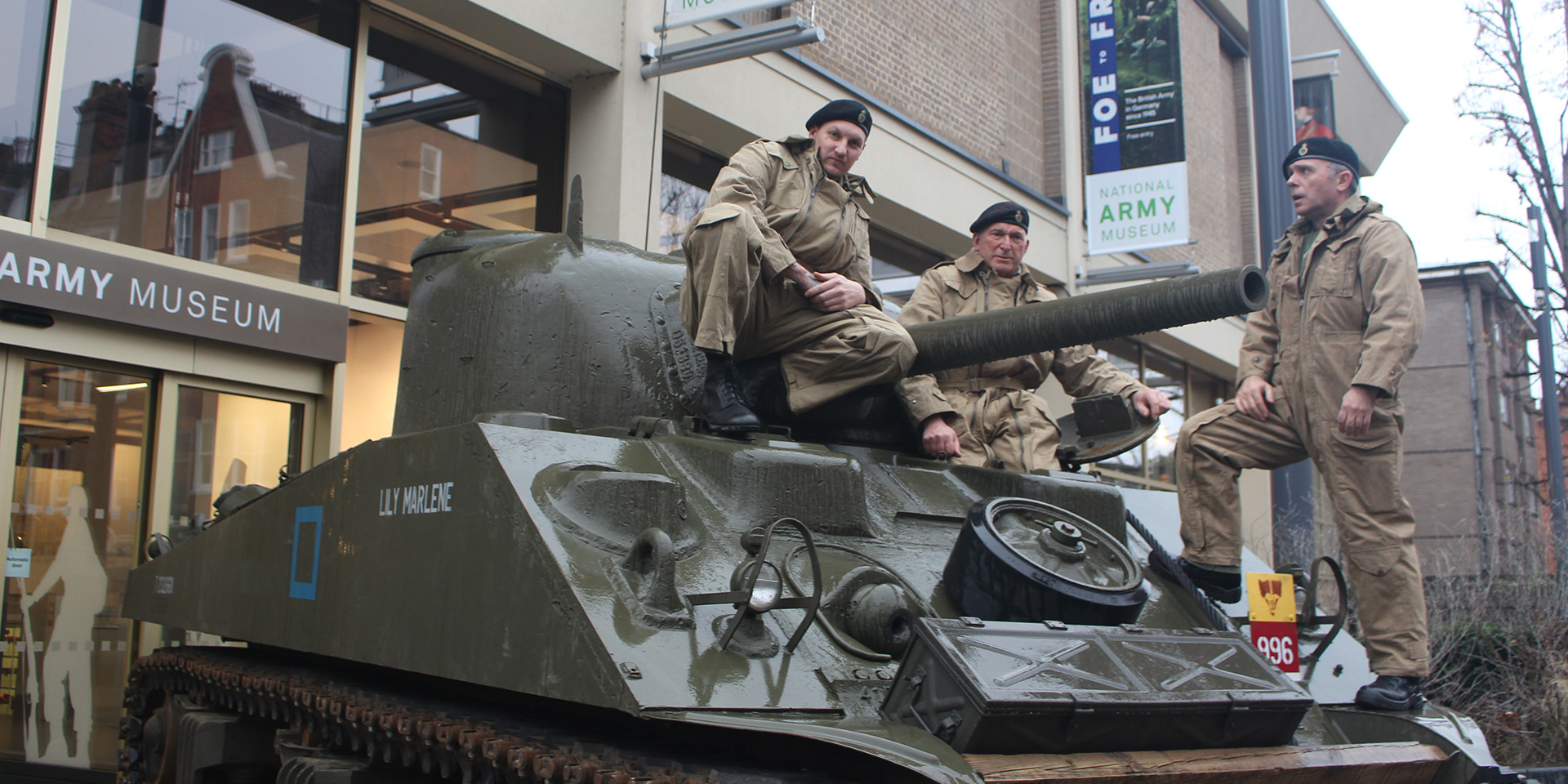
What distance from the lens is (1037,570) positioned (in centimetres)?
354

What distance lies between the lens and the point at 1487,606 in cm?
998

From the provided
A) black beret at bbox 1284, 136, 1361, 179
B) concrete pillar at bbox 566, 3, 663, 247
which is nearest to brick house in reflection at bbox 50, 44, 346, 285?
concrete pillar at bbox 566, 3, 663, 247

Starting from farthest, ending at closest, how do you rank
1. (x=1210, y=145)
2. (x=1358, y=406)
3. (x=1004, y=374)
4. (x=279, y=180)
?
(x=1210, y=145) < (x=279, y=180) < (x=1004, y=374) < (x=1358, y=406)

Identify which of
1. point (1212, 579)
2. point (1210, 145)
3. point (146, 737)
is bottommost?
point (146, 737)

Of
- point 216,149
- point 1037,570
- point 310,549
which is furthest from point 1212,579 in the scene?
point 216,149

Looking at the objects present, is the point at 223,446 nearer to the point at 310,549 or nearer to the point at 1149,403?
the point at 310,549

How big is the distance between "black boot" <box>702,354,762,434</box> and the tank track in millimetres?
1182

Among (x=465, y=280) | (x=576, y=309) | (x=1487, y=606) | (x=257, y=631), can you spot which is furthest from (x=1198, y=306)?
(x=1487, y=606)

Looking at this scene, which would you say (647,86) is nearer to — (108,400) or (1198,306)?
(108,400)

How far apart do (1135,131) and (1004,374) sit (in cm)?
954

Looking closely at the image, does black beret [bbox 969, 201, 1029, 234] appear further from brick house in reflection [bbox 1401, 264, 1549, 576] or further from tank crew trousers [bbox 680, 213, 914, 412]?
brick house in reflection [bbox 1401, 264, 1549, 576]

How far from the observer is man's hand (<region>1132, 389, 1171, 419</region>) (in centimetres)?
521

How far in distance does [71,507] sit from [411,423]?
3.52m

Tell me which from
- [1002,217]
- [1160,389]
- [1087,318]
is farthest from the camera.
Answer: [1160,389]
